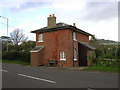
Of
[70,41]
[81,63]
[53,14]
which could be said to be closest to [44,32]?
[53,14]

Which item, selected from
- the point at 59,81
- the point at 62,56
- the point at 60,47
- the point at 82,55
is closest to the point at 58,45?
the point at 60,47

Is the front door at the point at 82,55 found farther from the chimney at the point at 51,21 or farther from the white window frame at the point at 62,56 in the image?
the chimney at the point at 51,21

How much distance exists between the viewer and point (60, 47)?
19141mm

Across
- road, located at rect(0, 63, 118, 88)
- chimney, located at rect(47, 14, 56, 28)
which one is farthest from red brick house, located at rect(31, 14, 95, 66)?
road, located at rect(0, 63, 118, 88)

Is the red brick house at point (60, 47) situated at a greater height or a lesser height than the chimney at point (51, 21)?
lesser

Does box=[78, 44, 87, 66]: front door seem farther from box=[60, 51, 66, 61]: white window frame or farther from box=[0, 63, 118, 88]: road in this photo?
box=[0, 63, 118, 88]: road

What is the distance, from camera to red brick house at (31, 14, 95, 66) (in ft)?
60.6

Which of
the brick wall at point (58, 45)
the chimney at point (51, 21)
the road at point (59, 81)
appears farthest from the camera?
the chimney at point (51, 21)

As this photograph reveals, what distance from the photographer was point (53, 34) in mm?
20062

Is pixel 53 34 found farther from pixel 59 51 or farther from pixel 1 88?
pixel 1 88

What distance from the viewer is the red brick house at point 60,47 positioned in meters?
18.5

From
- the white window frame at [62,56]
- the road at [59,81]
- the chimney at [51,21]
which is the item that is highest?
the chimney at [51,21]

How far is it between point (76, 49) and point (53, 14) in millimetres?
7643

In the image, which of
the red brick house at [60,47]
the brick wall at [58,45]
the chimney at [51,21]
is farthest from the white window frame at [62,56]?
the chimney at [51,21]
